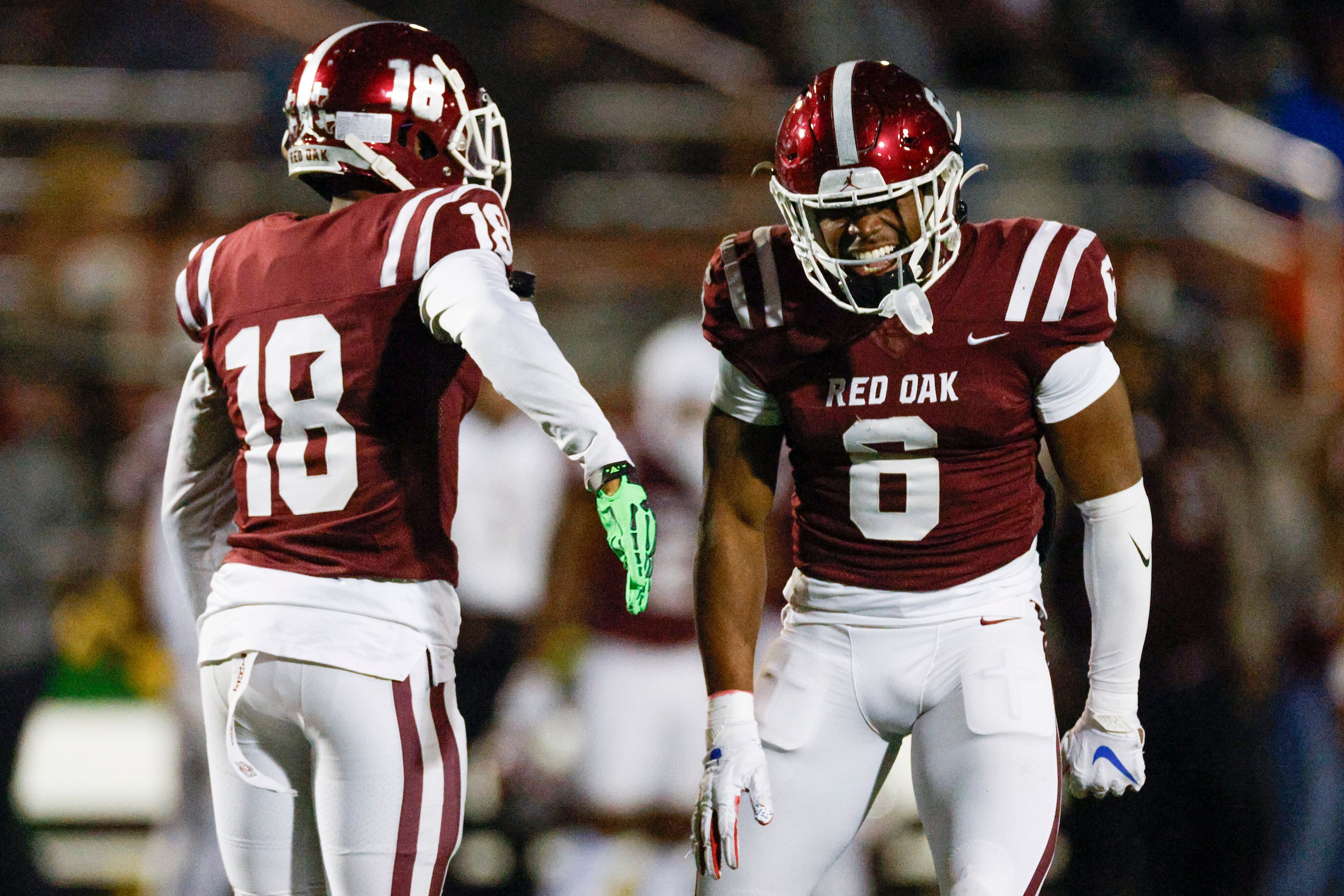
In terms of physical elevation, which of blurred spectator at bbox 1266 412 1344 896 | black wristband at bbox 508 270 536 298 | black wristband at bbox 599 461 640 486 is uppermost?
black wristband at bbox 508 270 536 298

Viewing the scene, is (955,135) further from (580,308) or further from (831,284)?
(580,308)

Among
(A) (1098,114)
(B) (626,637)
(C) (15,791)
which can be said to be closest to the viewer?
(B) (626,637)

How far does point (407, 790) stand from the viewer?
90.7 inches

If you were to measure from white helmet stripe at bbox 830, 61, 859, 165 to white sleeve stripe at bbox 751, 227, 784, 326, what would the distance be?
0.22m

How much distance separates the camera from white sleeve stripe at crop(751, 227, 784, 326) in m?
2.58

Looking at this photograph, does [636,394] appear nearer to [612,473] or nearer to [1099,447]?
[1099,447]

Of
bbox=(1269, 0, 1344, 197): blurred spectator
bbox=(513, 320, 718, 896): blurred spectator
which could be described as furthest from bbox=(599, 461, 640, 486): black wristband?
bbox=(1269, 0, 1344, 197): blurred spectator

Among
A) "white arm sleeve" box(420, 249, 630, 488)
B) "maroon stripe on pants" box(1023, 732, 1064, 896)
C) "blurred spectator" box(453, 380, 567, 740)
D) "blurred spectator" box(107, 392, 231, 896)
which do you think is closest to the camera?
"white arm sleeve" box(420, 249, 630, 488)

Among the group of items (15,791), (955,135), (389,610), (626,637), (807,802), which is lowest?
(15,791)

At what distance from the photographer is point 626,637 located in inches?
190

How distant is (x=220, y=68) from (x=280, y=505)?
A: 495cm

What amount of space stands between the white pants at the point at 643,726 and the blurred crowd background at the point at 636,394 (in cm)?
1

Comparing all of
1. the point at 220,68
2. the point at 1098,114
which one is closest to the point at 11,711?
the point at 220,68

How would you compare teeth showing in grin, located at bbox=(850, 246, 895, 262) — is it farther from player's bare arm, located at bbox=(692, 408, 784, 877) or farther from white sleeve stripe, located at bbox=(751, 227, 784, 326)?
player's bare arm, located at bbox=(692, 408, 784, 877)
